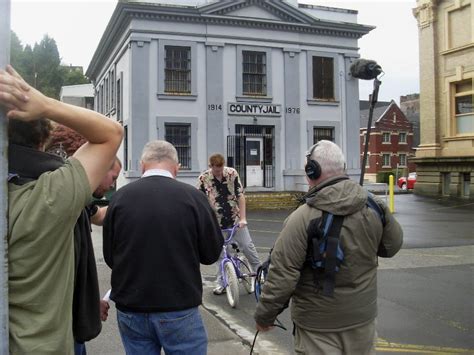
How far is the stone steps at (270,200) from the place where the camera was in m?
20.0

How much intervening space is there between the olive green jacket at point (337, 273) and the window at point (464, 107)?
2436cm

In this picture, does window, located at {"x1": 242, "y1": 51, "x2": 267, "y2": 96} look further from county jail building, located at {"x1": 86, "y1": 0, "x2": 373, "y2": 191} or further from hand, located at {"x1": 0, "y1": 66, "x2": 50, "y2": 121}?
hand, located at {"x1": 0, "y1": 66, "x2": 50, "y2": 121}

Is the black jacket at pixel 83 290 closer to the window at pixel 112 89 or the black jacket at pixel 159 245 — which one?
the black jacket at pixel 159 245

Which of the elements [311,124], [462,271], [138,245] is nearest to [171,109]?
[311,124]

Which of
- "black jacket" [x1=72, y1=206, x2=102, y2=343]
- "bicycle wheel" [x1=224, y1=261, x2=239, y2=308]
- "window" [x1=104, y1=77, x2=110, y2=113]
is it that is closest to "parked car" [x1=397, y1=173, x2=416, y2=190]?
"window" [x1=104, y1=77, x2=110, y2=113]

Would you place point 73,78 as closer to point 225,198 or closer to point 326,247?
point 225,198

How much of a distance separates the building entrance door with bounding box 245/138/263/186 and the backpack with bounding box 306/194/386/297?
19.1 meters

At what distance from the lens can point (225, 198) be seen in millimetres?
6730

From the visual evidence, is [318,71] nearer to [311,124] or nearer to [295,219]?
[311,124]

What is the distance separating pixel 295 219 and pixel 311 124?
2036 cm

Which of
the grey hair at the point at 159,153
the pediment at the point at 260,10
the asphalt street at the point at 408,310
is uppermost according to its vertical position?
the pediment at the point at 260,10

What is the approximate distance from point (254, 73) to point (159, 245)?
65.4 ft

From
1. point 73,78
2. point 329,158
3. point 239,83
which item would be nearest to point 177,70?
point 239,83

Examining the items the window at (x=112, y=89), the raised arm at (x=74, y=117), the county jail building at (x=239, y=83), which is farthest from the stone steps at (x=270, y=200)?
the raised arm at (x=74, y=117)
